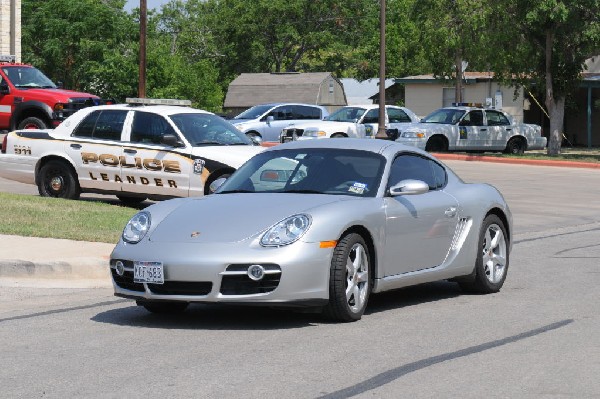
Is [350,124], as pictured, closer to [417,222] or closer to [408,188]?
[417,222]

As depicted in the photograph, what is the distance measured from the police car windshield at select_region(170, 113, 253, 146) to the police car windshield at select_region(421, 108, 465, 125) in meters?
20.4

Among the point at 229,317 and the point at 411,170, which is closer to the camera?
the point at 229,317

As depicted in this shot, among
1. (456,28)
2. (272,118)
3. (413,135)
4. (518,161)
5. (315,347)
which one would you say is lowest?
(315,347)

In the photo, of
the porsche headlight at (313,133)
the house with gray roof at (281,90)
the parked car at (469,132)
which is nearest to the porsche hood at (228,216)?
the porsche headlight at (313,133)

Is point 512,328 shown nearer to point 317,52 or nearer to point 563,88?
point 563,88

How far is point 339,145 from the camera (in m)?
10.3

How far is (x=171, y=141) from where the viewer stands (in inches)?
689

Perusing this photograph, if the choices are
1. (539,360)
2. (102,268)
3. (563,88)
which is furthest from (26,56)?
(539,360)

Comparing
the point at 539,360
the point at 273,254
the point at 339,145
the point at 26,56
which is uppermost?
the point at 26,56

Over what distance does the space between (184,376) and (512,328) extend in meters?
2.92

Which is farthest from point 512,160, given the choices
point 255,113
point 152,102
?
point 152,102

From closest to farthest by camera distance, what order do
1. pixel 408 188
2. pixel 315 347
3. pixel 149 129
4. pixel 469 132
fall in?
pixel 315 347 < pixel 408 188 < pixel 149 129 < pixel 469 132

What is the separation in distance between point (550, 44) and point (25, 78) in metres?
16.8

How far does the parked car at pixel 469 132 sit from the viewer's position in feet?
124
